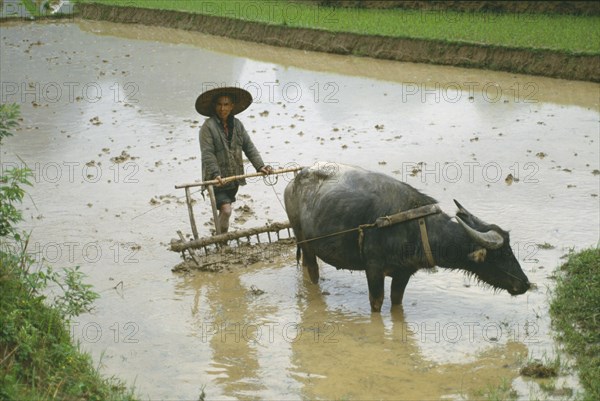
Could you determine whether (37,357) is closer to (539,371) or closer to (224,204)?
(224,204)

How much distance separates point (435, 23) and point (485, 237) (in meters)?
11.5

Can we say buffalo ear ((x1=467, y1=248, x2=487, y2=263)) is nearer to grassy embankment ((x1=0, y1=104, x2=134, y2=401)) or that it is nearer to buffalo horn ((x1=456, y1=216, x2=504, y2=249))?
buffalo horn ((x1=456, y1=216, x2=504, y2=249))

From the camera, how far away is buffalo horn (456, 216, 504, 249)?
6.00 meters

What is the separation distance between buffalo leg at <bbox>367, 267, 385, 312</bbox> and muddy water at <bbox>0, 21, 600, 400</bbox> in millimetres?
157

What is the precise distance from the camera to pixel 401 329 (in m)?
6.39

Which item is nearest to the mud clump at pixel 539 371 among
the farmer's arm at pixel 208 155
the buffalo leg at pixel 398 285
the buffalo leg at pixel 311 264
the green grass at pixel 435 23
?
the buffalo leg at pixel 398 285

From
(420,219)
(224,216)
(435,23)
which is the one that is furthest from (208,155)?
(435,23)

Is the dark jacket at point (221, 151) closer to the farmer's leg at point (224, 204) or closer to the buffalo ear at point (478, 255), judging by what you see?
the farmer's leg at point (224, 204)

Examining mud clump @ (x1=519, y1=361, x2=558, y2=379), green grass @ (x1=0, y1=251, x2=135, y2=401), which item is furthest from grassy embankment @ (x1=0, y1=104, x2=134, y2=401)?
mud clump @ (x1=519, y1=361, x2=558, y2=379)

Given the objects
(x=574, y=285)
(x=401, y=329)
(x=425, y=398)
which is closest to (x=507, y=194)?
(x=574, y=285)

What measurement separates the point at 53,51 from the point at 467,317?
1341 cm

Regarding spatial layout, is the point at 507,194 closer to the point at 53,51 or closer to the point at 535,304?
the point at 535,304

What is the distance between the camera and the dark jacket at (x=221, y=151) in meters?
7.54

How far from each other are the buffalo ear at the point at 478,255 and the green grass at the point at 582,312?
0.74m
